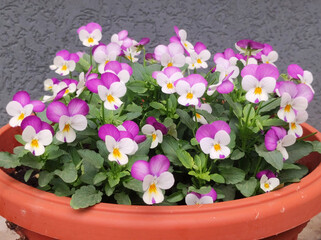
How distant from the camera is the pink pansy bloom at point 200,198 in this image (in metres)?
0.87

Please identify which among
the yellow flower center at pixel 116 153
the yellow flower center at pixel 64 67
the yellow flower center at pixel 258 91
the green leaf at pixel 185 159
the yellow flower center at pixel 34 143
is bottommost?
the green leaf at pixel 185 159

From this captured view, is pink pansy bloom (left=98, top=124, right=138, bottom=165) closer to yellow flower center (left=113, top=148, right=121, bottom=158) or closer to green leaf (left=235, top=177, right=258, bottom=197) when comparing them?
yellow flower center (left=113, top=148, right=121, bottom=158)

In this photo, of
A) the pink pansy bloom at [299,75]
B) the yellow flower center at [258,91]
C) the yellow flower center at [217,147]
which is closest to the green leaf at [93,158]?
the yellow flower center at [217,147]

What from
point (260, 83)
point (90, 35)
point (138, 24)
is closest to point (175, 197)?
point (260, 83)

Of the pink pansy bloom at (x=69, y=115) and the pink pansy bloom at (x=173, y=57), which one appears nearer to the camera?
the pink pansy bloom at (x=69, y=115)

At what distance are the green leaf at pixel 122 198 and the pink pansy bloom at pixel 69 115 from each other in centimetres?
13

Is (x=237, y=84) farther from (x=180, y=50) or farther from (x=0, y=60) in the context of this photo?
(x=0, y=60)

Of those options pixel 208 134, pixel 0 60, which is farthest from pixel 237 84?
pixel 0 60

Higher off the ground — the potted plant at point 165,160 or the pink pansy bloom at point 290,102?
the pink pansy bloom at point 290,102

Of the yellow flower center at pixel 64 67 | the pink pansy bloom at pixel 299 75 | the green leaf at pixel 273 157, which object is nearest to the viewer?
the green leaf at pixel 273 157

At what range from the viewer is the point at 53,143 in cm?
→ 94

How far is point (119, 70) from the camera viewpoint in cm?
98

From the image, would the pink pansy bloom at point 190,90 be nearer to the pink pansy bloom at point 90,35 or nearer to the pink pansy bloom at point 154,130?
the pink pansy bloom at point 154,130

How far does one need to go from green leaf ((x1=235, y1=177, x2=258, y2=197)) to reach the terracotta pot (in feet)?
0.17
